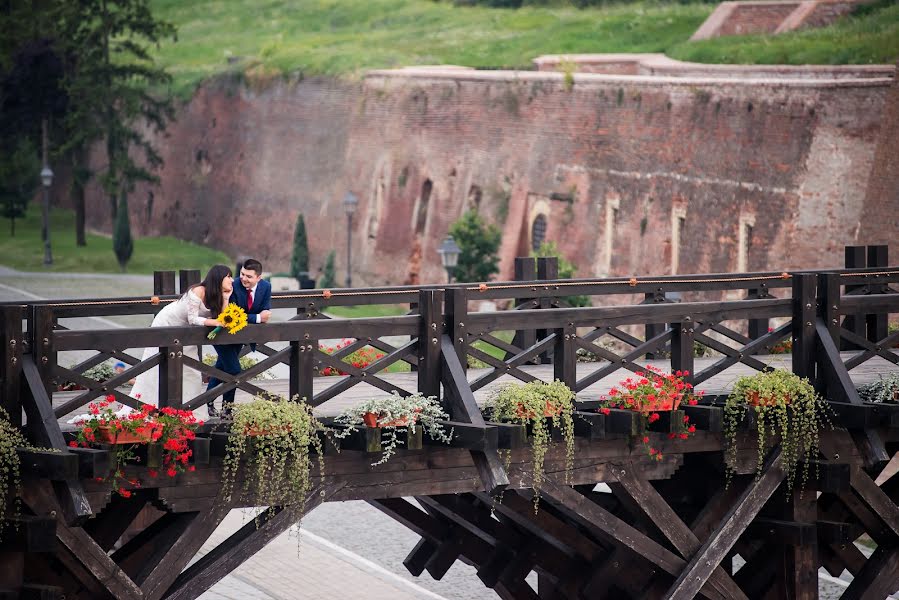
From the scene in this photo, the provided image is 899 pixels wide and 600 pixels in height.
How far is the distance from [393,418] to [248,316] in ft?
3.49

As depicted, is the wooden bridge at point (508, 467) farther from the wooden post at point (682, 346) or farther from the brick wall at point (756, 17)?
the brick wall at point (756, 17)

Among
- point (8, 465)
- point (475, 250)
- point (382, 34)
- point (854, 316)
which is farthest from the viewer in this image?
point (382, 34)

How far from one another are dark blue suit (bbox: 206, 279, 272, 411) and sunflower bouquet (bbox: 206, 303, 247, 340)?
1.00ft

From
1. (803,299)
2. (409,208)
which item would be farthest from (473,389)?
(409,208)

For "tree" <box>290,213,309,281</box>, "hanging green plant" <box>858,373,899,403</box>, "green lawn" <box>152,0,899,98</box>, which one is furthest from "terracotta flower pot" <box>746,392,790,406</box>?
"tree" <box>290,213,309,281</box>

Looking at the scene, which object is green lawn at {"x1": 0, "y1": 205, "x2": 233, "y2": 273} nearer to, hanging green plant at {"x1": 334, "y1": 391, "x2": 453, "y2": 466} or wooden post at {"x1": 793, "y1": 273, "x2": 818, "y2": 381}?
wooden post at {"x1": 793, "y1": 273, "x2": 818, "y2": 381}

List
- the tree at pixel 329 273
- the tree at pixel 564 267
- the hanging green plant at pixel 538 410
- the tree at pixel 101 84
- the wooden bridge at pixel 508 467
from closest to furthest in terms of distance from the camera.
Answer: the wooden bridge at pixel 508 467 < the hanging green plant at pixel 538 410 < the tree at pixel 564 267 < the tree at pixel 329 273 < the tree at pixel 101 84

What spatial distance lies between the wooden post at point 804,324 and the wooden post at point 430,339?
8.59 feet

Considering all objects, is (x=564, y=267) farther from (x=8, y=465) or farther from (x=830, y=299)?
(x=8, y=465)

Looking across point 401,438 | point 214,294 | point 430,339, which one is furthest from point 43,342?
point 430,339

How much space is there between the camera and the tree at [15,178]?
53.7 metres

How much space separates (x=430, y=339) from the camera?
10430mm

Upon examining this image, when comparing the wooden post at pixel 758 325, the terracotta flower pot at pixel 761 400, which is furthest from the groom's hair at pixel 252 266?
the wooden post at pixel 758 325

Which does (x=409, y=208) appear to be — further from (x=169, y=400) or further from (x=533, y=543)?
(x=169, y=400)
